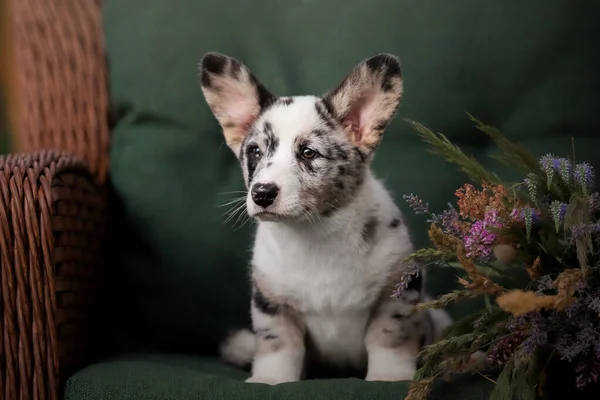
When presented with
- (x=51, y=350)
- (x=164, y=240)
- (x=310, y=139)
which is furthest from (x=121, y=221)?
(x=310, y=139)

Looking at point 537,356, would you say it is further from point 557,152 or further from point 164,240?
point 164,240

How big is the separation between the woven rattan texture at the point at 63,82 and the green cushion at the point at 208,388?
611 millimetres

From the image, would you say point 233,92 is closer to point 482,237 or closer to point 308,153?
point 308,153

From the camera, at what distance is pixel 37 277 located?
138 centimetres

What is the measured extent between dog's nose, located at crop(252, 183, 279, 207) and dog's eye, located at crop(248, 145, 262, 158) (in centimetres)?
14

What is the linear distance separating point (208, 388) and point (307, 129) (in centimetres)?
52

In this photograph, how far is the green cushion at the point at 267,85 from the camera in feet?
5.65

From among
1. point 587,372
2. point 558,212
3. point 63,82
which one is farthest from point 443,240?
point 63,82

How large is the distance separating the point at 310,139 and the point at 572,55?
72 cm

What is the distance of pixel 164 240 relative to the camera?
179 centimetres

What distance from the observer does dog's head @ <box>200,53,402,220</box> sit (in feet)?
4.48

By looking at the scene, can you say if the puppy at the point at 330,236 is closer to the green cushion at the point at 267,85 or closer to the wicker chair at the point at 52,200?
the green cushion at the point at 267,85

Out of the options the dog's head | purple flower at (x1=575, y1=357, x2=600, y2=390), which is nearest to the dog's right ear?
the dog's head

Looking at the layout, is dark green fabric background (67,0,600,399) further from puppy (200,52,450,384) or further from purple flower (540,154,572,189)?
purple flower (540,154,572,189)
